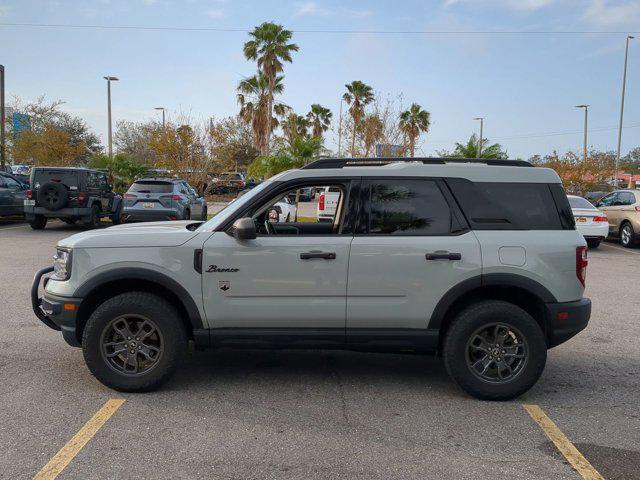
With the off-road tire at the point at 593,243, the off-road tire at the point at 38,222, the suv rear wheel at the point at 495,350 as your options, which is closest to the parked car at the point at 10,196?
the off-road tire at the point at 38,222

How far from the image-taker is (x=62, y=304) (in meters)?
4.44

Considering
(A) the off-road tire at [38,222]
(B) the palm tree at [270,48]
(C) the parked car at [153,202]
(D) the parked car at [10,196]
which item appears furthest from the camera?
(B) the palm tree at [270,48]

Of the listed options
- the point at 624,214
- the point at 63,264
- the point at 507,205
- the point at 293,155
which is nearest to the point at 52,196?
the point at 293,155

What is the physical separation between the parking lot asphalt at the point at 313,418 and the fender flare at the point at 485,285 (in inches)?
29.5

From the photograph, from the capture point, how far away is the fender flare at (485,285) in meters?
4.42

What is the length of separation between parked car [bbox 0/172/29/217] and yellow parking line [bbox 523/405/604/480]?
17.0m

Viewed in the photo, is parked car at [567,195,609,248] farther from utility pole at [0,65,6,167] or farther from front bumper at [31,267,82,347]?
utility pole at [0,65,6,167]

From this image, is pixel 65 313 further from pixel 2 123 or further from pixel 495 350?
pixel 2 123

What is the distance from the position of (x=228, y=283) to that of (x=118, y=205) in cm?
1520

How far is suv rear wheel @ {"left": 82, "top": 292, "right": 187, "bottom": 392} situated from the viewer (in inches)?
173

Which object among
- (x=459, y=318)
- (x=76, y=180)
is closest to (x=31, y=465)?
(x=459, y=318)

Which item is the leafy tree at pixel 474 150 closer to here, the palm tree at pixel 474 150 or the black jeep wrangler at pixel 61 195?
the palm tree at pixel 474 150

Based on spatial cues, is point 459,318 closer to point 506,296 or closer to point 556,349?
point 506,296

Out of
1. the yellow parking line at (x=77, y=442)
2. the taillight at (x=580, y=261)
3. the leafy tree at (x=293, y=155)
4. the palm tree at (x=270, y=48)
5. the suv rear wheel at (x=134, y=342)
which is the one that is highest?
the palm tree at (x=270, y=48)
